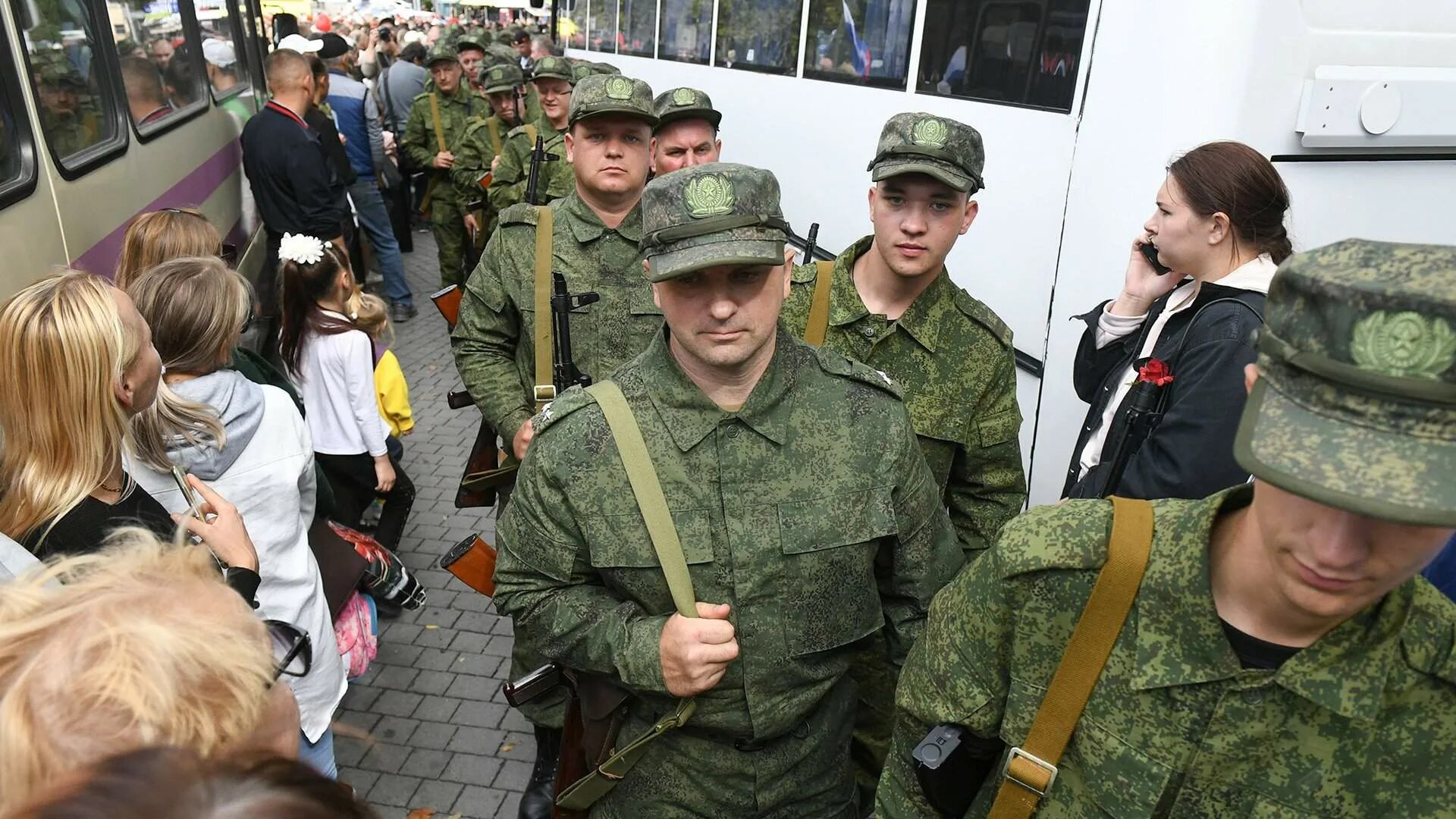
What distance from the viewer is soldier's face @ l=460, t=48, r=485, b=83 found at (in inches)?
402

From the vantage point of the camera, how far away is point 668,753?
1.98 m

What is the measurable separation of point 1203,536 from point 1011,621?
291 mm

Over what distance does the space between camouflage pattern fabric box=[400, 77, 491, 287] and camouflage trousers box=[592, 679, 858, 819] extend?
7212mm

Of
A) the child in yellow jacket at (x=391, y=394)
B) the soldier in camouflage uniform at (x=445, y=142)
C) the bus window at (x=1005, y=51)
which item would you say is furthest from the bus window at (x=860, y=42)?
the soldier in camouflage uniform at (x=445, y=142)

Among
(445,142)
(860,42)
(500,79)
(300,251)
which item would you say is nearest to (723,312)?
(300,251)

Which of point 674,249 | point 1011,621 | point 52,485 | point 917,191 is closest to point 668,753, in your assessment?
point 1011,621

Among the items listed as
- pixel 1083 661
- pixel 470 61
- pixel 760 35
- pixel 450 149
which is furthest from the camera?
pixel 470 61

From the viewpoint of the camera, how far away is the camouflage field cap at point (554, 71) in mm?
6871

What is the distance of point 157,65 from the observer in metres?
5.41

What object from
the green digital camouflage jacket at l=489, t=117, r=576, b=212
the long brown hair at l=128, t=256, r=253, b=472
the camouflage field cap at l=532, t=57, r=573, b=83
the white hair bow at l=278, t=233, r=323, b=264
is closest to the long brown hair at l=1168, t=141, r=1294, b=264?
the long brown hair at l=128, t=256, r=253, b=472

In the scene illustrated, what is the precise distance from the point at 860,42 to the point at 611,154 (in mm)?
2104

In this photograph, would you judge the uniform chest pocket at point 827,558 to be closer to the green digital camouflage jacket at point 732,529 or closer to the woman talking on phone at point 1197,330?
the green digital camouflage jacket at point 732,529

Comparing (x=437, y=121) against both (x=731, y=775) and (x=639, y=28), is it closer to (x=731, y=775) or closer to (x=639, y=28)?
(x=639, y=28)

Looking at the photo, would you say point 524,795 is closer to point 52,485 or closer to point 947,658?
point 52,485
